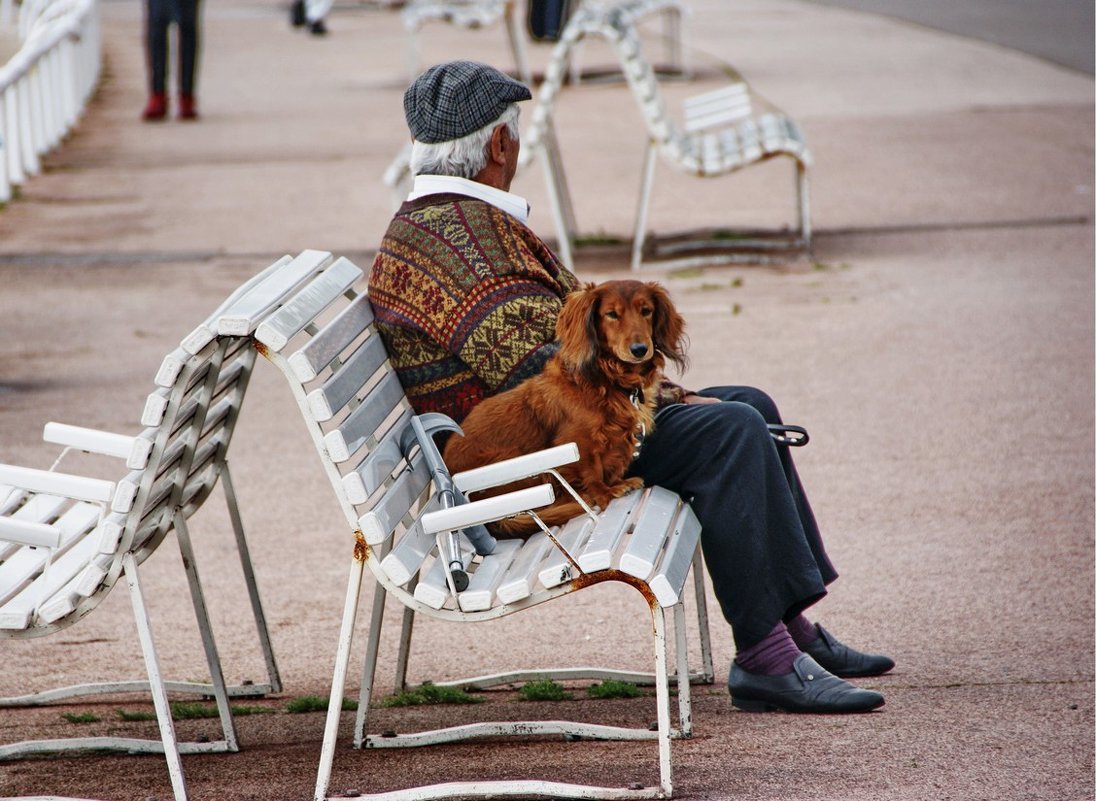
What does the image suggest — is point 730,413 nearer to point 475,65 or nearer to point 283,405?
point 475,65

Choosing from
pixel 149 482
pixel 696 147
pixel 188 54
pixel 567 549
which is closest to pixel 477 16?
pixel 188 54

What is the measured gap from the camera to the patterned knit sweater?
141 inches

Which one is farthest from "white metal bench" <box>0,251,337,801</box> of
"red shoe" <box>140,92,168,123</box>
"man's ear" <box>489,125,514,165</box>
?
"red shoe" <box>140,92,168,123</box>

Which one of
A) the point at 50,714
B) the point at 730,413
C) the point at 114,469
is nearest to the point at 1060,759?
the point at 730,413

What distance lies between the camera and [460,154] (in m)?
3.77

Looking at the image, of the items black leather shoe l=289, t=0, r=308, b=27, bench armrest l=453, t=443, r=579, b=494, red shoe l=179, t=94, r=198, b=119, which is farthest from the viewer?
black leather shoe l=289, t=0, r=308, b=27

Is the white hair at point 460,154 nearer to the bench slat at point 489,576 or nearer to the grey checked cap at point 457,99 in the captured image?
the grey checked cap at point 457,99

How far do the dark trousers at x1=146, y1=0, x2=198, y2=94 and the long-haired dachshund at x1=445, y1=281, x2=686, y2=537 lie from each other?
11.4 meters

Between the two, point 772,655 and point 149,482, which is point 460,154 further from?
point 772,655

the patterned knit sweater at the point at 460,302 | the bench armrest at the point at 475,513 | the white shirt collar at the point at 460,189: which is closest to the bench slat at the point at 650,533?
the bench armrest at the point at 475,513

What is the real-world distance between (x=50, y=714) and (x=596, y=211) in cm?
705

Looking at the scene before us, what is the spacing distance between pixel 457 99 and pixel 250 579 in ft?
4.34

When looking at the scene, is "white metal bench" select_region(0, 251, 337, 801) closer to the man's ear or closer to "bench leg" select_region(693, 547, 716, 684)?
the man's ear

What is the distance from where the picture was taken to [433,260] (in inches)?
143
